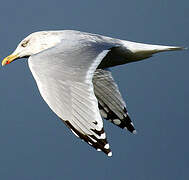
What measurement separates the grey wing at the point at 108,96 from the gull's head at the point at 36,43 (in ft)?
1.56

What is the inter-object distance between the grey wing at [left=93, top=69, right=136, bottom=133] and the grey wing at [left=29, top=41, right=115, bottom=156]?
74 centimetres

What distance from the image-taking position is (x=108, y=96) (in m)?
4.15

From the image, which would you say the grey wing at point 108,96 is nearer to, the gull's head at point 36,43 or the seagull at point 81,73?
the seagull at point 81,73

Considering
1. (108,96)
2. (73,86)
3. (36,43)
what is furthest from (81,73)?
(108,96)

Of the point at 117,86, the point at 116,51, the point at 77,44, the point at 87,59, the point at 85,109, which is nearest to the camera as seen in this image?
the point at 85,109

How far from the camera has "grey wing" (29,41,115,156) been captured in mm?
2871

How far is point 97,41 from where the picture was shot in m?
3.63

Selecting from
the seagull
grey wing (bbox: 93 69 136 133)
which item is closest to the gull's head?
the seagull

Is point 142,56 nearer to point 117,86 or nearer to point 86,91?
point 117,86

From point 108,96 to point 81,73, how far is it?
1058 millimetres

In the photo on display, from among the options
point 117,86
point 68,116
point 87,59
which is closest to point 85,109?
point 68,116

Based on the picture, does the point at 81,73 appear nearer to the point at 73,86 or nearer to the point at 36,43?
the point at 73,86

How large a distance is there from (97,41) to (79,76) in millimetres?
585

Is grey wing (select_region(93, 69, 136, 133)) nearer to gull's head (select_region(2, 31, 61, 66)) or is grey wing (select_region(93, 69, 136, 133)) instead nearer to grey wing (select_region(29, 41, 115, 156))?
gull's head (select_region(2, 31, 61, 66))
